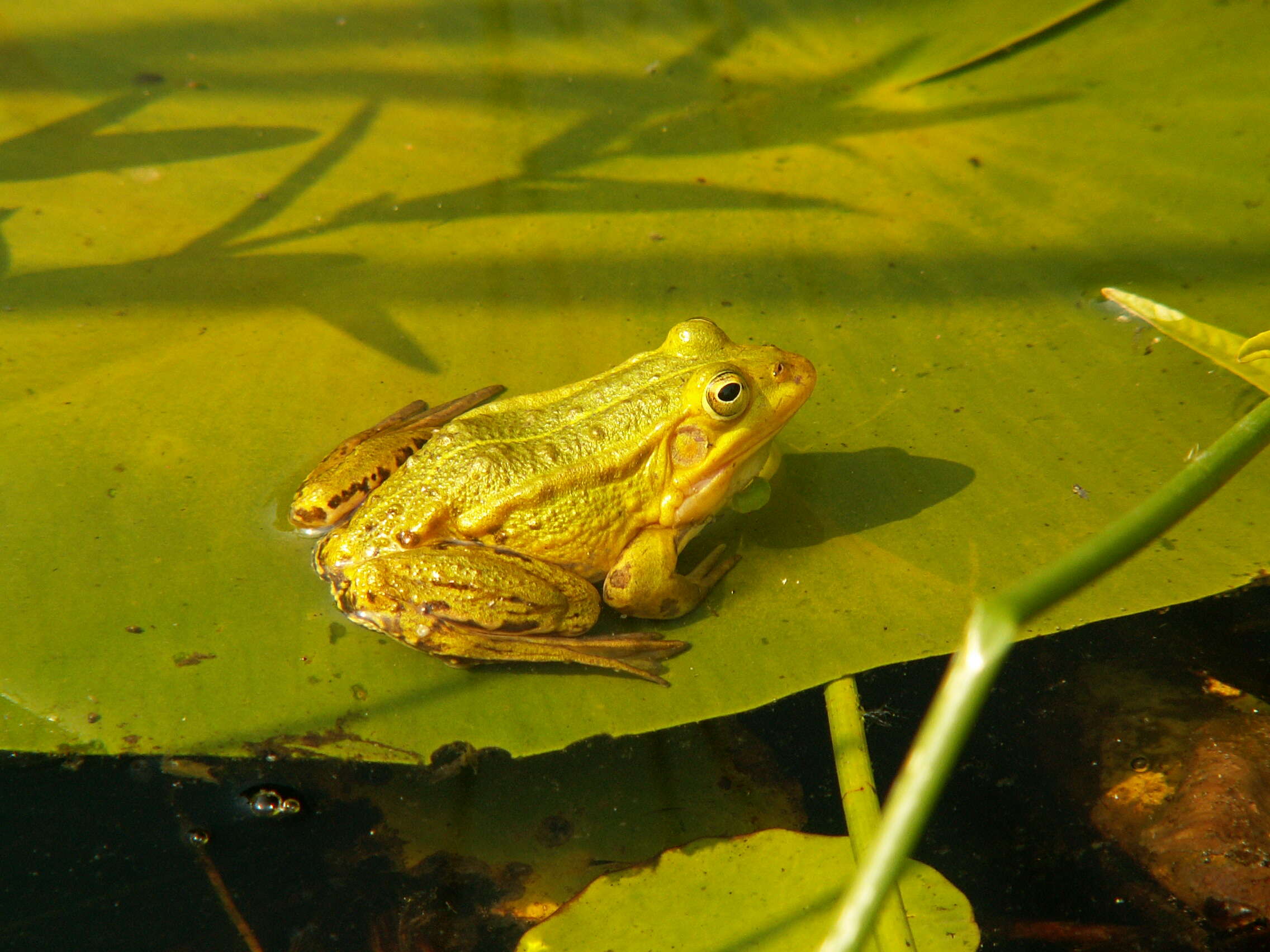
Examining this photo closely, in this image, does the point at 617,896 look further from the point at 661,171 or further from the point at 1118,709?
the point at 661,171

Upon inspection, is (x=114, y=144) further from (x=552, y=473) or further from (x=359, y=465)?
(x=552, y=473)

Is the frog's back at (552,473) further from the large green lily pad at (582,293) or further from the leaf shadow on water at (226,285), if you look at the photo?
the leaf shadow on water at (226,285)

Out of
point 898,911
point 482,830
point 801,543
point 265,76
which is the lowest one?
point 482,830

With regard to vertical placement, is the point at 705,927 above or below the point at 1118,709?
above

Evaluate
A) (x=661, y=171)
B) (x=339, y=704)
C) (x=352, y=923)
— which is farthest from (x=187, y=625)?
(x=661, y=171)

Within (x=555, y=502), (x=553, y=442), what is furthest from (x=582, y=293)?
(x=555, y=502)

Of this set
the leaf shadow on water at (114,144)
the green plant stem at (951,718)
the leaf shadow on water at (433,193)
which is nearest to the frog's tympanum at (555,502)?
the leaf shadow on water at (433,193)
